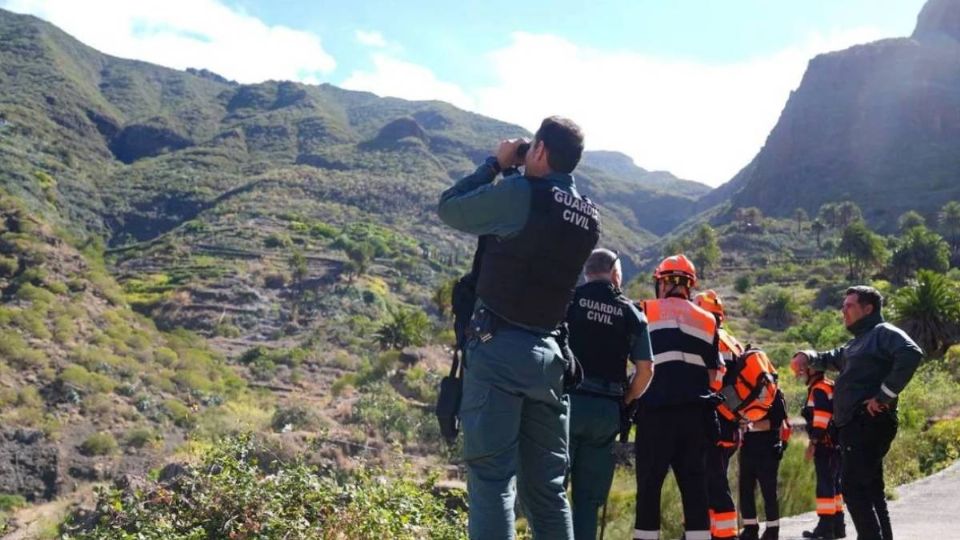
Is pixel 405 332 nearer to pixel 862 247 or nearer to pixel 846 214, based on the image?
pixel 862 247

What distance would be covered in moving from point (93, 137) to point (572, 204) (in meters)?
128

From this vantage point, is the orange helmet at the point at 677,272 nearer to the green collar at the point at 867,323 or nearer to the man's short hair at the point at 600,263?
the man's short hair at the point at 600,263

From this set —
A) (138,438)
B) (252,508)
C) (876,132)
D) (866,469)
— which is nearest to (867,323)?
(866,469)

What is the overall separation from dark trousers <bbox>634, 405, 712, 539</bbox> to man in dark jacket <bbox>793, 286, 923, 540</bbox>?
1066mm

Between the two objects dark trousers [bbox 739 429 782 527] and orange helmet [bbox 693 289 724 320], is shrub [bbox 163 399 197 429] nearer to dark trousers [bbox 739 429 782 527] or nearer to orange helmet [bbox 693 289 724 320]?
dark trousers [bbox 739 429 782 527]

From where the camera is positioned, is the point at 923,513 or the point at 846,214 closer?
the point at 923,513

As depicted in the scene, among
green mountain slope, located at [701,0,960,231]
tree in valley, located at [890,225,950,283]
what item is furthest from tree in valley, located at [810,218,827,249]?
tree in valley, located at [890,225,950,283]

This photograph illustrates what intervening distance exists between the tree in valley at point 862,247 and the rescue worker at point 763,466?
59.2m

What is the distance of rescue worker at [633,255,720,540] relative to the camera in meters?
4.66

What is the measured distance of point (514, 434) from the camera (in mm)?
3266

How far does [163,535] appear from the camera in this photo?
4.18 m

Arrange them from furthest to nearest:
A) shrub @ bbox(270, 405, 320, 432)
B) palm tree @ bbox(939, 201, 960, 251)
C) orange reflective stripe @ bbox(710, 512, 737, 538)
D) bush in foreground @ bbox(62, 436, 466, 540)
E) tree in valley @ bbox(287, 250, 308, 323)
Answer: palm tree @ bbox(939, 201, 960, 251)
tree in valley @ bbox(287, 250, 308, 323)
shrub @ bbox(270, 405, 320, 432)
orange reflective stripe @ bbox(710, 512, 737, 538)
bush in foreground @ bbox(62, 436, 466, 540)

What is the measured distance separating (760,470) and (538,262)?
146 inches

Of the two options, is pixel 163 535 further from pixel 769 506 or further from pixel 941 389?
pixel 941 389
